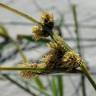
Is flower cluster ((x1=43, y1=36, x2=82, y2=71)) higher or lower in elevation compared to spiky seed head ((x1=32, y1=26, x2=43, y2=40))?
lower

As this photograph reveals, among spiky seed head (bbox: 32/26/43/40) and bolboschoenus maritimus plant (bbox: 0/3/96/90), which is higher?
spiky seed head (bbox: 32/26/43/40)

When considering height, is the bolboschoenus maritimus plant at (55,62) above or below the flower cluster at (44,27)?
below

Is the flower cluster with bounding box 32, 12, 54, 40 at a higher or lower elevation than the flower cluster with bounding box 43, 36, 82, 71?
higher

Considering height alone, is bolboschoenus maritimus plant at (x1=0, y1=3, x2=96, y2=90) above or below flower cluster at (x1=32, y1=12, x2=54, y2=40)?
below

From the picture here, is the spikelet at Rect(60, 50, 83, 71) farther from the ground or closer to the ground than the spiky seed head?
closer to the ground

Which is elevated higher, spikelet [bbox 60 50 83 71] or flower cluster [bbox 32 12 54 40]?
flower cluster [bbox 32 12 54 40]

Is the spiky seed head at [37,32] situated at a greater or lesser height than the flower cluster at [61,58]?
greater

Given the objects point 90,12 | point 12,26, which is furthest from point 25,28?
point 90,12

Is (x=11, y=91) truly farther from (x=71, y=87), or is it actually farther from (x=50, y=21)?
(x=50, y=21)
